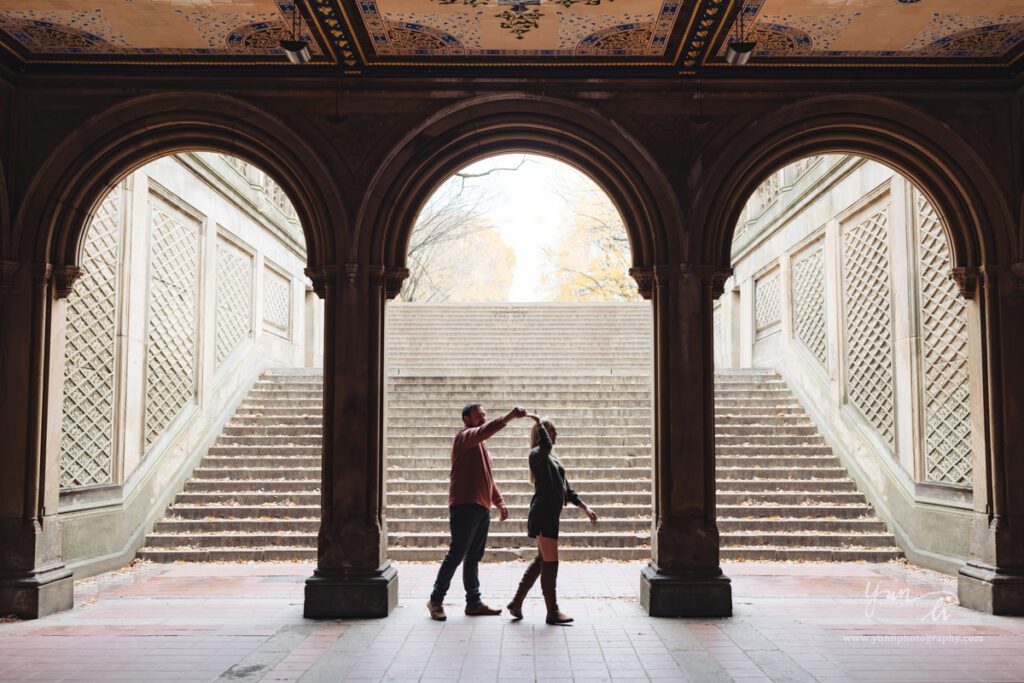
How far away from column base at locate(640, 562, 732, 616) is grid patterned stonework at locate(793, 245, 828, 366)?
240 inches

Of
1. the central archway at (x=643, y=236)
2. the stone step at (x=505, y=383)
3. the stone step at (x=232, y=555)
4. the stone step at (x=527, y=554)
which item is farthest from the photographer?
the stone step at (x=505, y=383)

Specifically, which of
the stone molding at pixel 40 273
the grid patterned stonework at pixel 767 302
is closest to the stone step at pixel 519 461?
the stone molding at pixel 40 273

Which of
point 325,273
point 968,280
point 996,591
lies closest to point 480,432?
point 325,273

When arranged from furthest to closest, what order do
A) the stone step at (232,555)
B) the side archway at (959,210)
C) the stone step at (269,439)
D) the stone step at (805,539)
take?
the stone step at (269,439)
the stone step at (805,539)
the stone step at (232,555)
the side archway at (959,210)

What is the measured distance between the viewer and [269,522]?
931 cm

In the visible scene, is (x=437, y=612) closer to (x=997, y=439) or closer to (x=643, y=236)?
(x=643, y=236)

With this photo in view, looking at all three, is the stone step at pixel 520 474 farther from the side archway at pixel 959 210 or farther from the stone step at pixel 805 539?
the side archway at pixel 959 210

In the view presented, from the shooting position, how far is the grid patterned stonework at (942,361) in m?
8.23

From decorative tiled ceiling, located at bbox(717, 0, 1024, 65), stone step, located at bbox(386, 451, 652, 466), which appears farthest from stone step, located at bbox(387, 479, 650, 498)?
decorative tiled ceiling, located at bbox(717, 0, 1024, 65)

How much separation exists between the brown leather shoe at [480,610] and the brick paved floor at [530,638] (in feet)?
0.21

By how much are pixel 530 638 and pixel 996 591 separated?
379 centimetres

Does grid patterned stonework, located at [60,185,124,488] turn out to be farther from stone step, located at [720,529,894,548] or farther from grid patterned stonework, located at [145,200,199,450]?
stone step, located at [720,529,894,548]

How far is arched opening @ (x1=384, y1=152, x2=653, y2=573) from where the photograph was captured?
30.1 ft

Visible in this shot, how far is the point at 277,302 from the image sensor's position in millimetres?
14984
